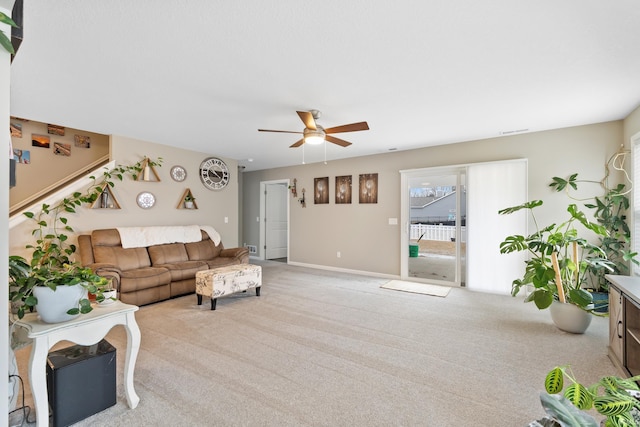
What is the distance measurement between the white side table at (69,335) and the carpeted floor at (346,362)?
305 millimetres

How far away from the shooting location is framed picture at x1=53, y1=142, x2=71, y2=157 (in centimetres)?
492

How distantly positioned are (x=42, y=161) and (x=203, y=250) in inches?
116

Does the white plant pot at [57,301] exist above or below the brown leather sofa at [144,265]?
above

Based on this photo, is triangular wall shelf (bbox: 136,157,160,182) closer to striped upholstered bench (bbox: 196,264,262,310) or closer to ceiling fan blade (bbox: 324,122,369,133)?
striped upholstered bench (bbox: 196,264,262,310)

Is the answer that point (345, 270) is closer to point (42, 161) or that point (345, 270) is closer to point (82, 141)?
point (82, 141)

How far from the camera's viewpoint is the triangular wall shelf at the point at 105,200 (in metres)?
4.39

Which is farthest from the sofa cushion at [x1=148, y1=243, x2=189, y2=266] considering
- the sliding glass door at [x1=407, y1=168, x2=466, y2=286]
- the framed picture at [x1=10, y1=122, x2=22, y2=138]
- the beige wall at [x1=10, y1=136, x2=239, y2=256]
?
the sliding glass door at [x1=407, y1=168, x2=466, y2=286]

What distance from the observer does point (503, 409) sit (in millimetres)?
1850

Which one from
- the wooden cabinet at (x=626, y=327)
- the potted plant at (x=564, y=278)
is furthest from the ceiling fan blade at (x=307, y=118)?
the wooden cabinet at (x=626, y=327)

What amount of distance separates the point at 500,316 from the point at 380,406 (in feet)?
8.05

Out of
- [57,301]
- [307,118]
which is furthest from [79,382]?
[307,118]

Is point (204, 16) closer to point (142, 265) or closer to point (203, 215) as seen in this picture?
point (142, 265)

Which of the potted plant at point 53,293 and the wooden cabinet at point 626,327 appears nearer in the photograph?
the potted plant at point 53,293

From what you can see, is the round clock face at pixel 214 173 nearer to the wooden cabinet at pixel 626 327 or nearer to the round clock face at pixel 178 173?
the round clock face at pixel 178 173
